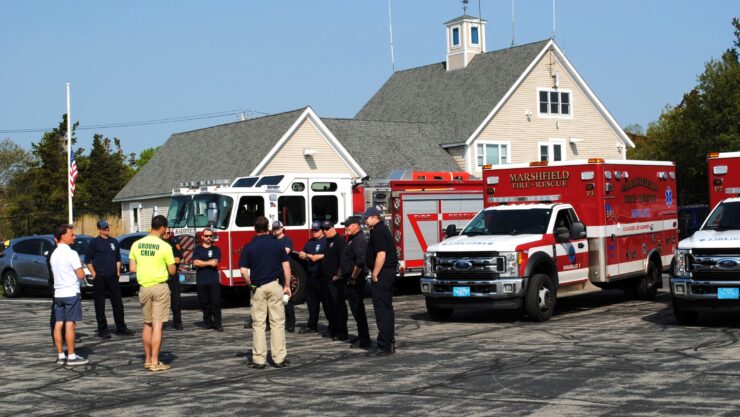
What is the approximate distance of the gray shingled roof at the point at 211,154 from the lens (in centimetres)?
4125

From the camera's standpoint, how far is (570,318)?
17062 mm

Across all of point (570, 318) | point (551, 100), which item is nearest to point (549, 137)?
point (551, 100)

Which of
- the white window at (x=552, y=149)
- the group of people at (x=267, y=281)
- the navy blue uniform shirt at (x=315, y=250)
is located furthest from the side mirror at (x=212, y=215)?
the white window at (x=552, y=149)

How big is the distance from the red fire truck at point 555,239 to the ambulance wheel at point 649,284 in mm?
20

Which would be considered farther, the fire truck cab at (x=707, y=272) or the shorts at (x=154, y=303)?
the fire truck cab at (x=707, y=272)

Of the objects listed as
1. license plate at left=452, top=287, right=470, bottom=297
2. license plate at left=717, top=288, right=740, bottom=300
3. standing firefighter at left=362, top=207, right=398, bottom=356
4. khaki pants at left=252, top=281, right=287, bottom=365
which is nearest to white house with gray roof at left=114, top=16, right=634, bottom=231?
license plate at left=452, top=287, right=470, bottom=297

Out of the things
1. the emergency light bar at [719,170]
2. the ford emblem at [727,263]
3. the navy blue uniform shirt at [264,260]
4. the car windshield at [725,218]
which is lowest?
the ford emblem at [727,263]

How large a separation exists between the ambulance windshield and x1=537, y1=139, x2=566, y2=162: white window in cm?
3036

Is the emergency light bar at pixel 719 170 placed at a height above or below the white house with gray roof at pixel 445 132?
below

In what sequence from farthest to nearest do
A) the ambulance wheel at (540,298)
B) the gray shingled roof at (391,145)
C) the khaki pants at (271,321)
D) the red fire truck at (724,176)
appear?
the gray shingled roof at (391,145) < the red fire truck at (724,176) < the ambulance wheel at (540,298) < the khaki pants at (271,321)

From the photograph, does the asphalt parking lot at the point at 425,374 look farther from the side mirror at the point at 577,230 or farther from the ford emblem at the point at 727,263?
the side mirror at the point at 577,230

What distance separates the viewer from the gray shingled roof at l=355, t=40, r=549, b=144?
46688 millimetres

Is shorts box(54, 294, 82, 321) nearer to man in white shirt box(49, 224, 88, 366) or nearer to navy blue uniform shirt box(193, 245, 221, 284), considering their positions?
man in white shirt box(49, 224, 88, 366)

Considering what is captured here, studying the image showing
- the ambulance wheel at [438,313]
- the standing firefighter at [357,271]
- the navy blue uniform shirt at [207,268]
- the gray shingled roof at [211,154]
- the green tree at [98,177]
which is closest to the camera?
the standing firefighter at [357,271]
